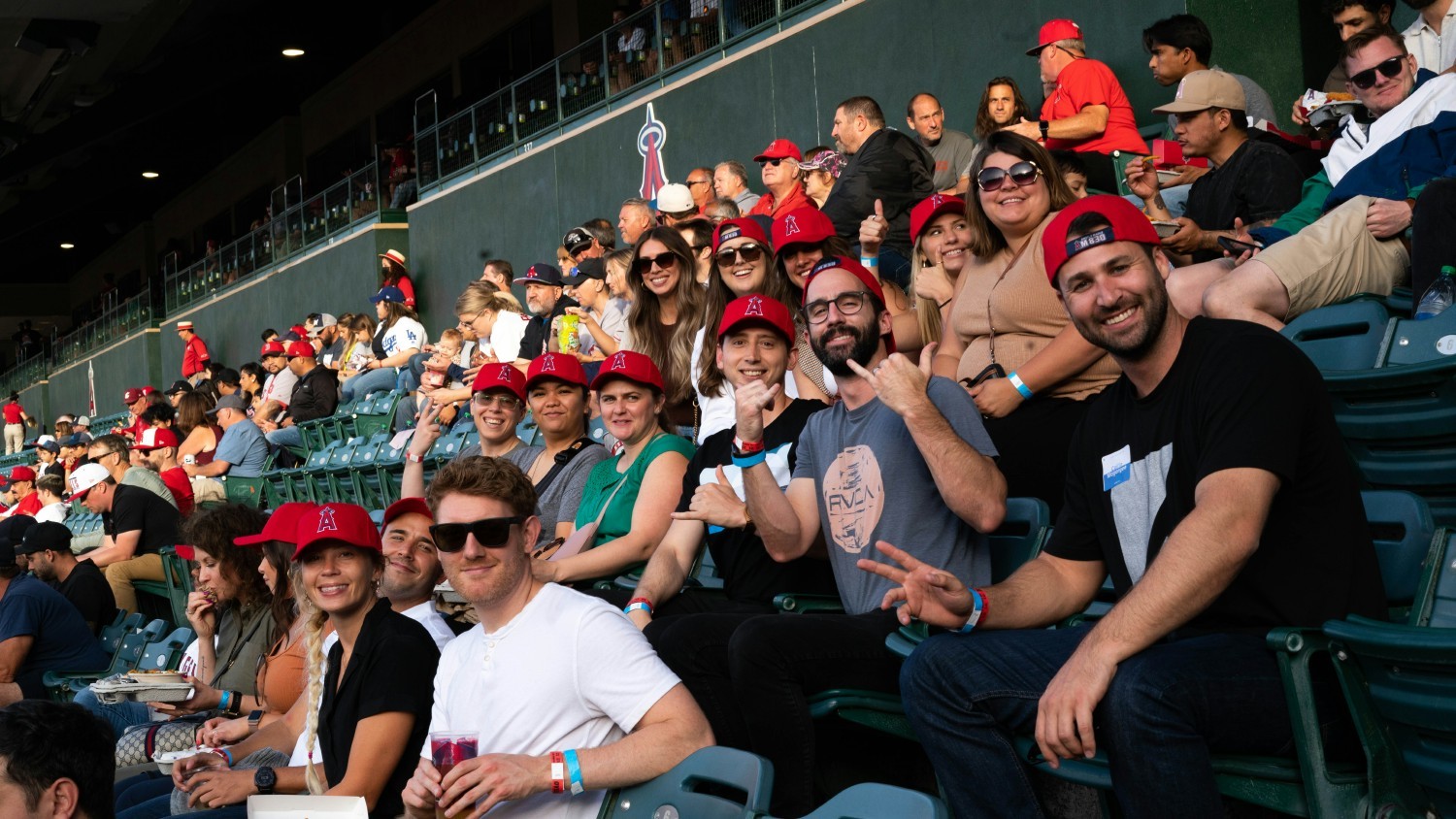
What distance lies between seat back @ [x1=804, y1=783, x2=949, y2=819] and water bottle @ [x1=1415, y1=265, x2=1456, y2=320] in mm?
2521

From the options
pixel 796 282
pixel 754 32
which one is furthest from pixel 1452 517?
pixel 754 32

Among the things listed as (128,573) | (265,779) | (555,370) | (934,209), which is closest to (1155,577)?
(265,779)

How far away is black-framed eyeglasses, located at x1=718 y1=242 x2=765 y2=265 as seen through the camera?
522 centimetres

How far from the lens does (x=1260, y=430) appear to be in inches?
97.7

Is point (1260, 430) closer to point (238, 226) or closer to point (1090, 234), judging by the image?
point (1090, 234)

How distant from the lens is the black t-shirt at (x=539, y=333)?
9.37 m

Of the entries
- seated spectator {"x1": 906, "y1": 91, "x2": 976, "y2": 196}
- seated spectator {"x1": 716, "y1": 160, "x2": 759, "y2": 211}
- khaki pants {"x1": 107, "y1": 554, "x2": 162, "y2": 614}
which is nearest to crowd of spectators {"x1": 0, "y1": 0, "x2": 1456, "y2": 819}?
seated spectator {"x1": 906, "y1": 91, "x2": 976, "y2": 196}

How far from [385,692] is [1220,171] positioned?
3.85 metres

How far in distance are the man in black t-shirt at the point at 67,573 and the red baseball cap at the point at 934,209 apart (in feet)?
22.5

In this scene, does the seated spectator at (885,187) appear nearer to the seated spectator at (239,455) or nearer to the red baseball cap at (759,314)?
the red baseball cap at (759,314)

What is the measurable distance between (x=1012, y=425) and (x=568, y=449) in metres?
2.01

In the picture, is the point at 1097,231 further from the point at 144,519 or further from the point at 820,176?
the point at 144,519

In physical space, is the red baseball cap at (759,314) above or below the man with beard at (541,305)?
below

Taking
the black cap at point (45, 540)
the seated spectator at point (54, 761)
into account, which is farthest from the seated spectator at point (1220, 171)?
the black cap at point (45, 540)
